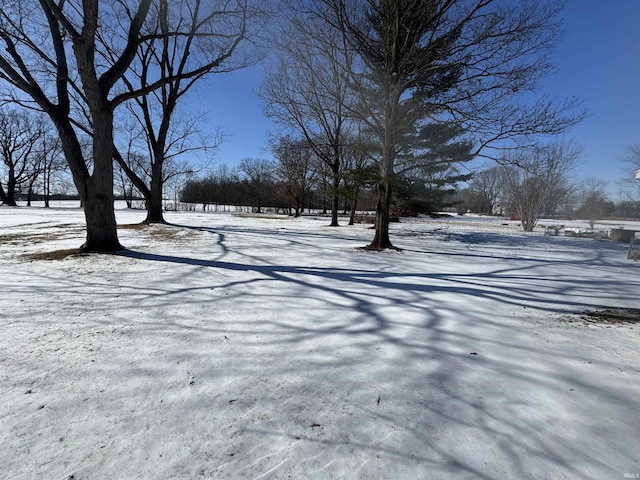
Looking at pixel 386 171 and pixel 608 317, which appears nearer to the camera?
pixel 608 317

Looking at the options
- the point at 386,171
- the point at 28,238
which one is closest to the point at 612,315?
the point at 386,171

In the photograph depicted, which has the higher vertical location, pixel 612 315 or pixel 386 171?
pixel 386 171

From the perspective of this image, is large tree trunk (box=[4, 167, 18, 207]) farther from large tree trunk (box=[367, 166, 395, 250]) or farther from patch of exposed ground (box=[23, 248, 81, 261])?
large tree trunk (box=[367, 166, 395, 250])

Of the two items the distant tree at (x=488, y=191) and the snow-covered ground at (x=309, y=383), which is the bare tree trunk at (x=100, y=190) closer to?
the snow-covered ground at (x=309, y=383)

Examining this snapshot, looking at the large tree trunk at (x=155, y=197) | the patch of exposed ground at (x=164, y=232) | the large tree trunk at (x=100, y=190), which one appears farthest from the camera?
the large tree trunk at (x=155, y=197)

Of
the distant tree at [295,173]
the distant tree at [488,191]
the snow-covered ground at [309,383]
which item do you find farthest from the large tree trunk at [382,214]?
the distant tree at [488,191]

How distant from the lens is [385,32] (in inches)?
349

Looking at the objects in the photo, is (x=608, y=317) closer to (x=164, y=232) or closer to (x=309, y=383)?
(x=309, y=383)

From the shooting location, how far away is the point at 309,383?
221 cm

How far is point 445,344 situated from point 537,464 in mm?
1349

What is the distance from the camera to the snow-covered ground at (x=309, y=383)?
5.09ft

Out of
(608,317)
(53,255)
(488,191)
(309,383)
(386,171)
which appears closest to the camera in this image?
(309,383)

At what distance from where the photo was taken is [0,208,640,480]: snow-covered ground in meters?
1.55

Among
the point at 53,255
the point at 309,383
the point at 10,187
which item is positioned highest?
the point at 10,187
